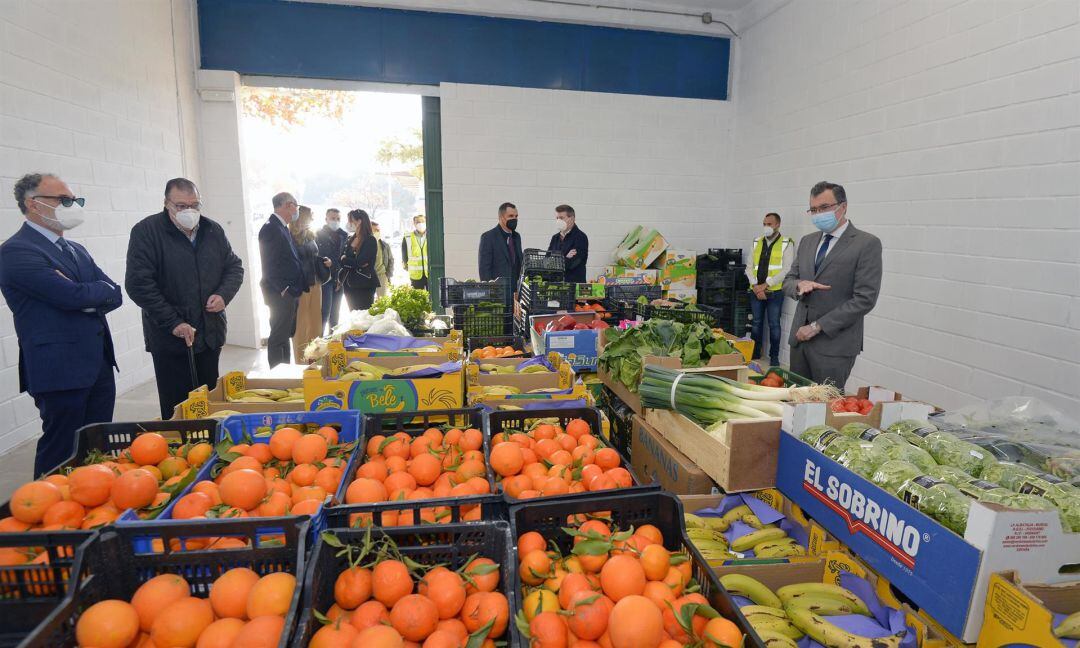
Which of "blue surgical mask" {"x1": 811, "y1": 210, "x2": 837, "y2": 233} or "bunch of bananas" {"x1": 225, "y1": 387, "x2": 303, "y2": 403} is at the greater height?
"blue surgical mask" {"x1": 811, "y1": 210, "x2": 837, "y2": 233}

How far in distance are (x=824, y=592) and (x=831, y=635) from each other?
7.5 inches

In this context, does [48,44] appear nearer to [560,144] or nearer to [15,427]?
[15,427]

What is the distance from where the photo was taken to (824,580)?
179cm

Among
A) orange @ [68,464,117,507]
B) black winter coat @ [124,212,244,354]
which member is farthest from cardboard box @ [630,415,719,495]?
black winter coat @ [124,212,244,354]

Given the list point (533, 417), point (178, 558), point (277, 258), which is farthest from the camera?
point (277, 258)

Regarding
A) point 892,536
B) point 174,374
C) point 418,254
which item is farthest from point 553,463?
point 418,254

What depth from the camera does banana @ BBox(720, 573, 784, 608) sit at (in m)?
1.68

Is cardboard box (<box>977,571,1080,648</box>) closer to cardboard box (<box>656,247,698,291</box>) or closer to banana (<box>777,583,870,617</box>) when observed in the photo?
banana (<box>777,583,870,617</box>)

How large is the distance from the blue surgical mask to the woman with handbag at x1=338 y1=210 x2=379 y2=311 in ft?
17.6

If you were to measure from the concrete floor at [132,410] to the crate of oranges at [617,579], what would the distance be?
3.25 metres

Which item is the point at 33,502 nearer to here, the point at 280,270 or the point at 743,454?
the point at 743,454

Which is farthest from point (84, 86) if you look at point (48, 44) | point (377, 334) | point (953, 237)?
point (953, 237)

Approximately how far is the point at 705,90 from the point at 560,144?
2396 mm

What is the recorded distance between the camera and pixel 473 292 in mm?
4570
